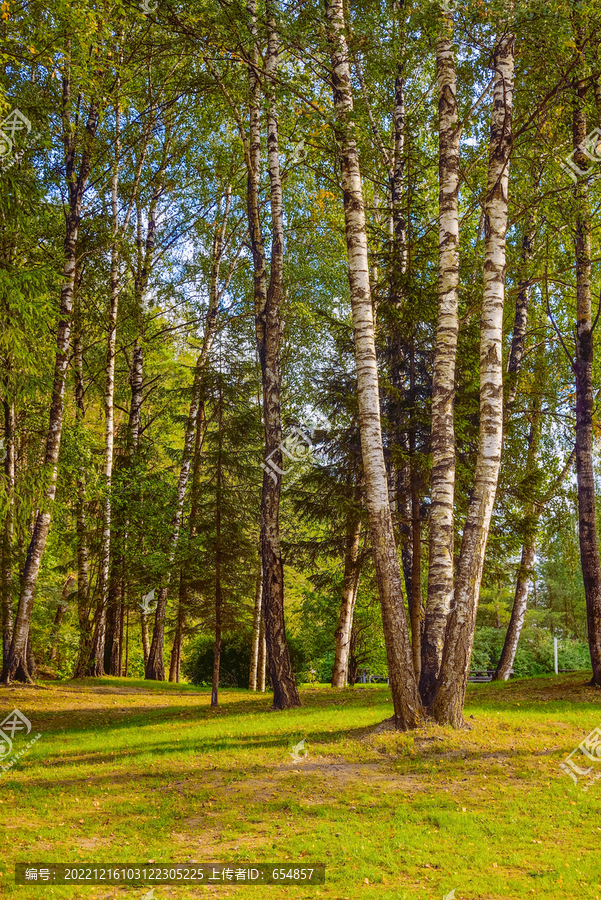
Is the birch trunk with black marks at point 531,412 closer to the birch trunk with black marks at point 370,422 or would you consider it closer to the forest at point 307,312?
the forest at point 307,312

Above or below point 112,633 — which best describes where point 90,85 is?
above

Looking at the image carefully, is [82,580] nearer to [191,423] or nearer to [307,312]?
[191,423]

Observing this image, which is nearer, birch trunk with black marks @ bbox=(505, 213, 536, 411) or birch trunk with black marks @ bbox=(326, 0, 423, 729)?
birch trunk with black marks @ bbox=(326, 0, 423, 729)

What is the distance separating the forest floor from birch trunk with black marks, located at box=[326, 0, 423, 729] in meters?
0.83

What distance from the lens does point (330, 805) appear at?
625cm

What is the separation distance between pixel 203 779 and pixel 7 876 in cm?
271

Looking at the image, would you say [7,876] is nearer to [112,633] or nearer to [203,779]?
[203,779]

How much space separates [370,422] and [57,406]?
739cm

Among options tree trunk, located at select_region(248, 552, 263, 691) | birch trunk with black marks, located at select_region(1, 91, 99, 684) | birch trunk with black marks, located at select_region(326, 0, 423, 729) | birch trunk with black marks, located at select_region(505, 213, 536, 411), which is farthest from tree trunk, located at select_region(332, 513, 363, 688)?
birch trunk with black marks, located at select_region(1, 91, 99, 684)

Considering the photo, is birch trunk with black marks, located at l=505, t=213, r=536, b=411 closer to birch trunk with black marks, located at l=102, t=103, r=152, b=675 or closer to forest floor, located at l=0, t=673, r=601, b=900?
forest floor, located at l=0, t=673, r=601, b=900

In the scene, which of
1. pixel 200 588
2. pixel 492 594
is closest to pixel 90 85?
pixel 200 588

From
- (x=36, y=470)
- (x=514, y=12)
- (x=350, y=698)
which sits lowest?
(x=350, y=698)

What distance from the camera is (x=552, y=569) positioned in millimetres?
34594

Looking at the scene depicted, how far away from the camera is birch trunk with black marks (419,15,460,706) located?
336 inches
